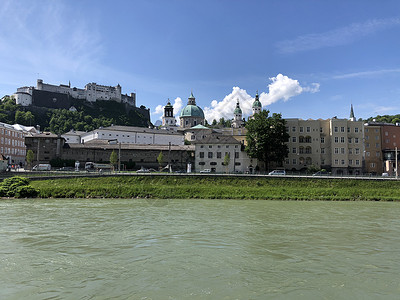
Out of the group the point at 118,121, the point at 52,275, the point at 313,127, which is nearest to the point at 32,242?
the point at 52,275

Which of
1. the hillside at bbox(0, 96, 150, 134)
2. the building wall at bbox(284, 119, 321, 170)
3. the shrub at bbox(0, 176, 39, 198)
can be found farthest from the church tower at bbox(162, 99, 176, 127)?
the shrub at bbox(0, 176, 39, 198)

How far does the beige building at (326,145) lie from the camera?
2217 inches

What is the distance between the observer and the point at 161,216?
2116 cm

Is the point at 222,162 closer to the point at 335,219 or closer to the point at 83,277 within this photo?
the point at 335,219

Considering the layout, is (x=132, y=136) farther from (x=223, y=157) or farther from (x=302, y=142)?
(x=302, y=142)

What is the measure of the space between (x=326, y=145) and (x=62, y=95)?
114m

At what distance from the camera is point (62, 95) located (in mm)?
131125

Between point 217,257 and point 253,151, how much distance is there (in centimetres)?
4215

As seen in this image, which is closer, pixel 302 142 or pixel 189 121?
pixel 302 142

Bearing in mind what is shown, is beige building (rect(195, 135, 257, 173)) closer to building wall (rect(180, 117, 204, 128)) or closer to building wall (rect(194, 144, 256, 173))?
building wall (rect(194, 144, 256, 173))

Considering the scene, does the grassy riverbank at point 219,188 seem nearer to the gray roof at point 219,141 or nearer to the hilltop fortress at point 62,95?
the gray roof at point 219,141

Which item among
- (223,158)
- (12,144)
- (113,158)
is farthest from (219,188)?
(12,144)

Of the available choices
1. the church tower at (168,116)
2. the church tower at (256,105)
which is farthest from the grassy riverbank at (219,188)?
the church tower at (168,116)

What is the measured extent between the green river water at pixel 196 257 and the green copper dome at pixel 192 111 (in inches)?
3720
